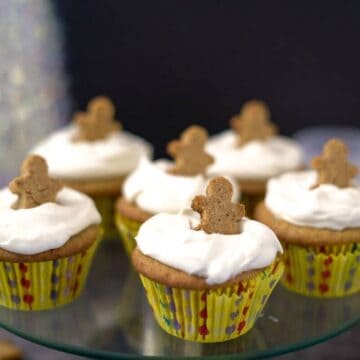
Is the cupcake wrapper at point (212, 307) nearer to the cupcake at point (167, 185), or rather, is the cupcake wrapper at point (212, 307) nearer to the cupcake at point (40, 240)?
the cupcake at point (40, 240)

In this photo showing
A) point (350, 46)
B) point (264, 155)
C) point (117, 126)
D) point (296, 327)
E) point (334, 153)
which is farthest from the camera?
point (350, 46)

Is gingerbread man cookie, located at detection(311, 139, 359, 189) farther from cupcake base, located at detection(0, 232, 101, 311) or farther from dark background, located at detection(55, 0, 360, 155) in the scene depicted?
dark background, located at detection(55, 0, 360, 155)

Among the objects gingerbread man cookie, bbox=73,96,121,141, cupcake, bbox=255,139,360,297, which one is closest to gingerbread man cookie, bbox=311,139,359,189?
cupcake, bbox=255,139,360,297

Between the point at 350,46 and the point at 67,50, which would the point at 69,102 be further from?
the point at 350,46

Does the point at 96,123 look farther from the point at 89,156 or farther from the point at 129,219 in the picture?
the point at 129,219

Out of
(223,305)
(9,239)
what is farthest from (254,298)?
(9,239)

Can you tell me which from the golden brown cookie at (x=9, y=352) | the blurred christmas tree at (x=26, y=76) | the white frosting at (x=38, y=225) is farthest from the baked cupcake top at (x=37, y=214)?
the blurred christmas tree at (x=26, y=76)

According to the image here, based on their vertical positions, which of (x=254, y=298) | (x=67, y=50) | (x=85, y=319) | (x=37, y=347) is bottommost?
(x=37, y=347)

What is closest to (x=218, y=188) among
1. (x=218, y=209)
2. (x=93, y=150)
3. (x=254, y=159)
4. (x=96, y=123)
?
(x=218, y=209)
